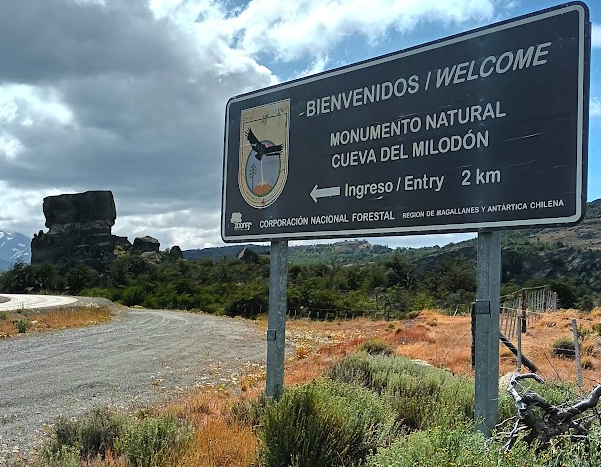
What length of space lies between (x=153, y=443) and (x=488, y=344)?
2.75 m

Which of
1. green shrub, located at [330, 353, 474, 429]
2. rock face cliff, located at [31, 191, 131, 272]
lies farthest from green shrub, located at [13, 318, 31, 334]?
rock face cliff, located at [31, 191, 131, 272]

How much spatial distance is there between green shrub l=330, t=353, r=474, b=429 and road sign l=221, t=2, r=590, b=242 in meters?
1.65

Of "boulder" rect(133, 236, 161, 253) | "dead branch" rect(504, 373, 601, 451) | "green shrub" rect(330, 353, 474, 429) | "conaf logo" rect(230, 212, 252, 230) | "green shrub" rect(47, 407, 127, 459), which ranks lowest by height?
"green shrub" rect(47, 407, 127, 459)

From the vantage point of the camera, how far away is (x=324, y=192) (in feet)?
18.5

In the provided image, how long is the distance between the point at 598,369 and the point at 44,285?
91.6 metres

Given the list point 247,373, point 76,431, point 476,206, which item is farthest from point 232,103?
point 247,373

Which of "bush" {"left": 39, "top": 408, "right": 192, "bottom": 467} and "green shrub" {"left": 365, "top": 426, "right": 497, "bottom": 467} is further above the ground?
"green shrub" {"left": 365, "top": 426, "right": 497, "bottom": 467}

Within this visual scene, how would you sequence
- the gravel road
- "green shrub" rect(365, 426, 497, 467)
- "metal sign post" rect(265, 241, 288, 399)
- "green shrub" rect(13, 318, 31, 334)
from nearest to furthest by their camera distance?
1. "green shrub" rect(365, 426, 497, 467)
2. "metal sign post" rect(265, 241, 288, 399)
3. the gravel road
4. "green shrub" rect(13, 318, 31, 334)

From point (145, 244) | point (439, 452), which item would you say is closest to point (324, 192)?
point (439, 452)

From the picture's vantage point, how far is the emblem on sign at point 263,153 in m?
6.13

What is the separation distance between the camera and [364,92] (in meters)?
5.45

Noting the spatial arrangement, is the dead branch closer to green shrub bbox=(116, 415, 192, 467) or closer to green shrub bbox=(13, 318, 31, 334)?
green shrub bbox=(116, 415, 192, 467)

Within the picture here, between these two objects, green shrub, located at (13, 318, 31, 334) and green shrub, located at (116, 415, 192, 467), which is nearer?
green shrub, located at (116, 415, 192, 467)

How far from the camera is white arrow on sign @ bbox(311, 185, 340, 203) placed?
218 inches
